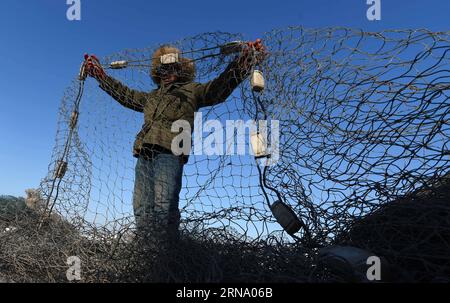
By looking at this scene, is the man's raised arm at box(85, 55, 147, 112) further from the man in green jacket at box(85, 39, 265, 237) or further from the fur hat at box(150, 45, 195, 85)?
the fur hat at box(150, 45, 195, 85)

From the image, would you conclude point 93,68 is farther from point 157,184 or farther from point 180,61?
point 157,184

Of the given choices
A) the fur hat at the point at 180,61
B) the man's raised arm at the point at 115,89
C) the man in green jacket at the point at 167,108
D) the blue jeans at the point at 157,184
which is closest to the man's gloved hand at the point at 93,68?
the man's raised arm at the point at 115,89

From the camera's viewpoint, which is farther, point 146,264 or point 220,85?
point 220,85

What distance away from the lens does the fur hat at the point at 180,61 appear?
2.63m

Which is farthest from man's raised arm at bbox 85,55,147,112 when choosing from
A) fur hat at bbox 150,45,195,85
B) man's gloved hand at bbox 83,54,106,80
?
fur hat at bbox 150,45,195,85

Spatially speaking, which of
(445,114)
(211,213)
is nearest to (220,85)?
(211,213)

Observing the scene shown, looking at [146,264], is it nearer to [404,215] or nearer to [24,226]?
[404,215]

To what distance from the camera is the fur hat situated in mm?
2635

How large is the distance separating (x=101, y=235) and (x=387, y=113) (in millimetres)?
1633

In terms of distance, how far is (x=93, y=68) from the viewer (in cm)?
287

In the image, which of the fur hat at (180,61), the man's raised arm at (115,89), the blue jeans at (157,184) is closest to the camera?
the blue jeans at (157,184)

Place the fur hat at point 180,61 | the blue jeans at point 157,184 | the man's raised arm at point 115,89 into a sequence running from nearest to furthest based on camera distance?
the blue jeans at point 157,184, the fur hat at point 180,61, the man's raised arm at point 115,89

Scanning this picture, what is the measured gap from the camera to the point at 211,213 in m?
1.97

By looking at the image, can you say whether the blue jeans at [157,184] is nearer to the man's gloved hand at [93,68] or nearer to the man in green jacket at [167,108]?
the man in green jacket at [167,108]
